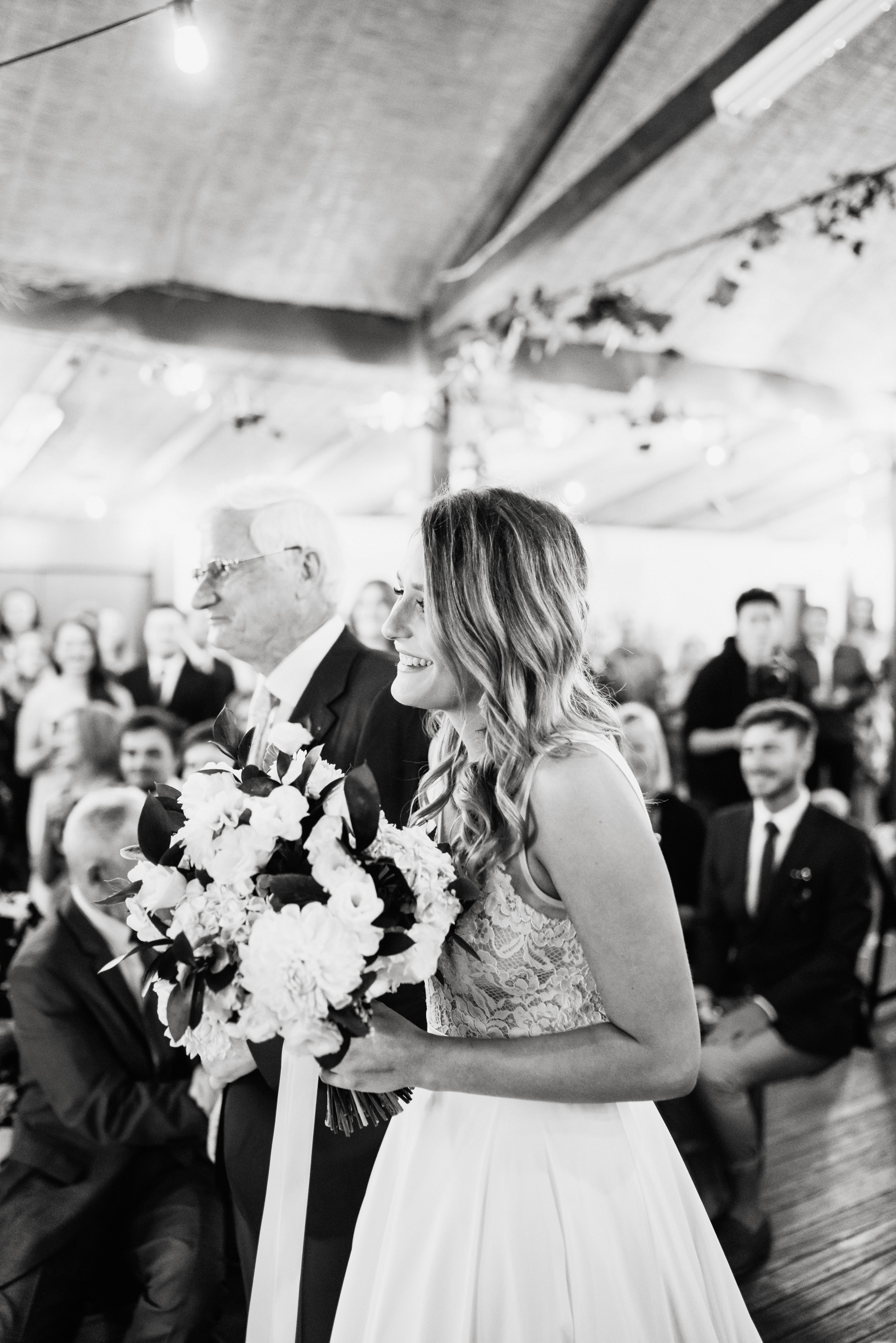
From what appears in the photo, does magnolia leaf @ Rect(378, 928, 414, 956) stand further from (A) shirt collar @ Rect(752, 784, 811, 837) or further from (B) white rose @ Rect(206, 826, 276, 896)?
(A) shirt collar @ Rect(752, 784, 811, 837)

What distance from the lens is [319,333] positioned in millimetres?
5676

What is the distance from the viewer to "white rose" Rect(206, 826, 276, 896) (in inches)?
52.4

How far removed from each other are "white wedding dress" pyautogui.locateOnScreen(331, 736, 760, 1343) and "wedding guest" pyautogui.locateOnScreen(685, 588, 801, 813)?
10.5ft

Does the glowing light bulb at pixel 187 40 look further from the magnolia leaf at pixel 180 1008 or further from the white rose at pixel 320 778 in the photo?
the magnolia leaf at pixel 180 1008

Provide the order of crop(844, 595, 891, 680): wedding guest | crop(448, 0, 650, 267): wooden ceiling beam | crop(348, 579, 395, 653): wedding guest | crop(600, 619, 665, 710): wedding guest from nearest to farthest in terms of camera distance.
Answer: crop(448, 0, 650, 267): wooden ceiling beam, crop(348, 579, 395, 653): wedding guest, crop(600, 619, 665, 710): wedding guest, crop(844, 595, 891, 680): wedding guest

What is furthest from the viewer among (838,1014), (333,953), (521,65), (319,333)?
(319,333)

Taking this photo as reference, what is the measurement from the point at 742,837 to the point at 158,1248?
2078 millimetres

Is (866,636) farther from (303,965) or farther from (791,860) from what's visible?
(303,965)

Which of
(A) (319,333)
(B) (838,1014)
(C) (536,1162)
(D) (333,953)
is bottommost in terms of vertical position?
(B) (838,1014)

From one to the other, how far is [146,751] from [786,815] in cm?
216

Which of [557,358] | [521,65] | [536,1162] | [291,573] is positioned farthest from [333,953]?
[557,358]

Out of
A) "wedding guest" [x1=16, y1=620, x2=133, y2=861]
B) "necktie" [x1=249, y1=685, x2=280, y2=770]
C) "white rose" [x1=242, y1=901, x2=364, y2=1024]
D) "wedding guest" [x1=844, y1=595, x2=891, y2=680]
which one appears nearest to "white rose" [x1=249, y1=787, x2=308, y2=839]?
"white rose" [x1=242, y1=901, x2=364, y2=1024]

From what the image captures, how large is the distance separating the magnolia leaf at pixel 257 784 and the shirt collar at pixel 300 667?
86 cm

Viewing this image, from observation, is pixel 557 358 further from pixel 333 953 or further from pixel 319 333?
pixel 333 953
